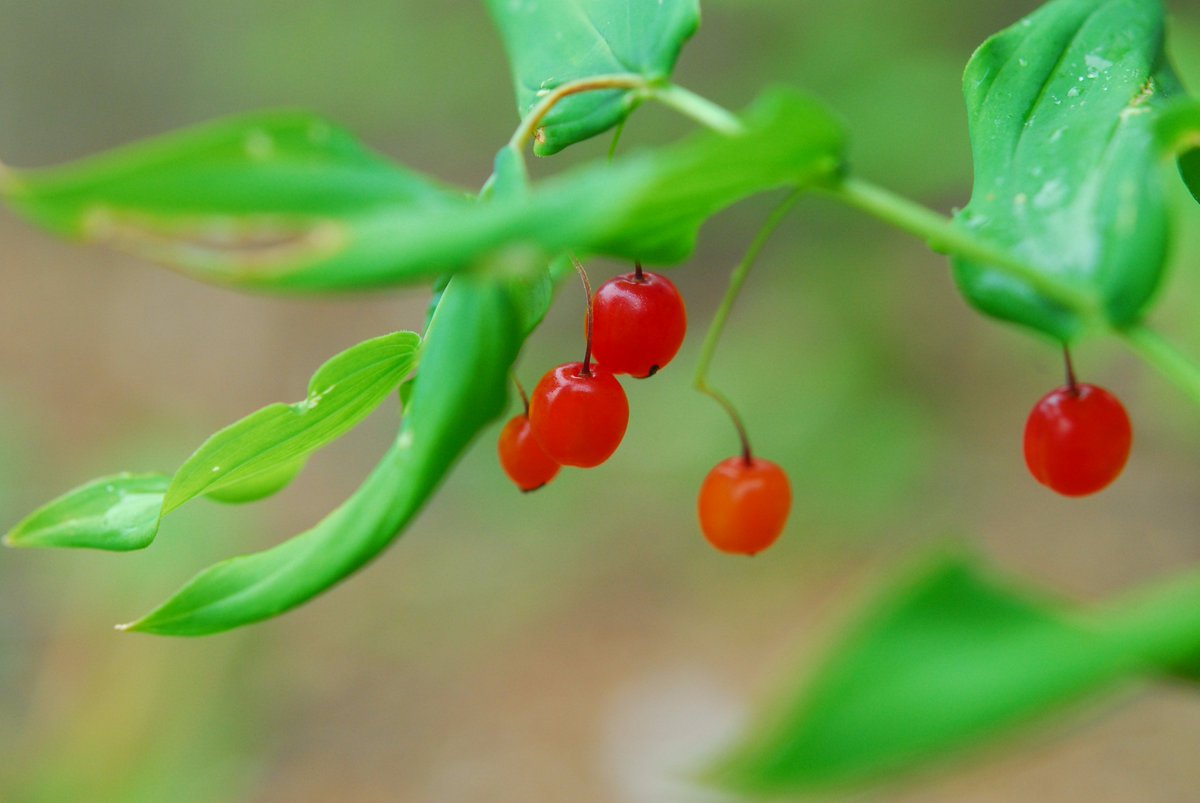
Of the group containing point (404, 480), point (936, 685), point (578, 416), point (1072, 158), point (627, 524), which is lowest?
point (936, 685)

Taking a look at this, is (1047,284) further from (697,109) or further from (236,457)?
(236,457)

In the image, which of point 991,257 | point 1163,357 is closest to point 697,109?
point 991,257

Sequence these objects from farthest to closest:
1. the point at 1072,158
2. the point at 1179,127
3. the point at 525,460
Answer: the point at 525,460, the point at 1072,158, the point at 1179,127

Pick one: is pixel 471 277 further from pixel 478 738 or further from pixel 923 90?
pixel 923 90

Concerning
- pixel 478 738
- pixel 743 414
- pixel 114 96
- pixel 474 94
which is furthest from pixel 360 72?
pixel 478 738

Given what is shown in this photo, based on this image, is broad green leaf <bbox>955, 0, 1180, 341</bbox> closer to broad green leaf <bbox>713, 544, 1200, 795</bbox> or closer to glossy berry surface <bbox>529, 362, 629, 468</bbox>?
broad green leaf <bbox>713, 544, 1200, 795</bbox>

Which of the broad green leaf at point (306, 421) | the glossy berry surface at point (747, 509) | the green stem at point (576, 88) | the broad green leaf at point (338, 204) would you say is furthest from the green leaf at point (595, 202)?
the glossy berry surface at point (747, 509)
